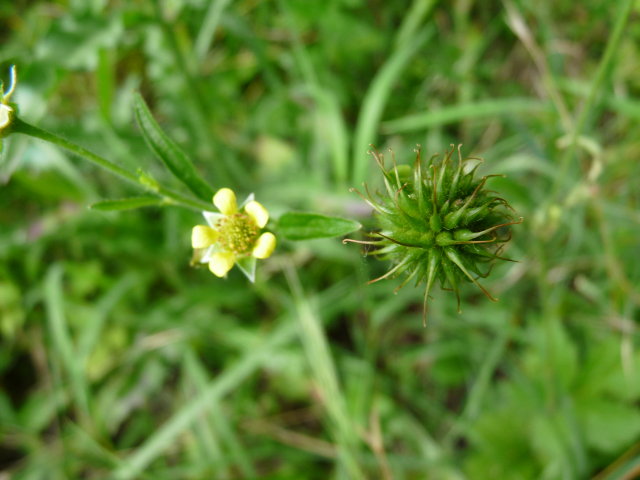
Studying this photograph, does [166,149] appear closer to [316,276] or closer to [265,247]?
[265,247]

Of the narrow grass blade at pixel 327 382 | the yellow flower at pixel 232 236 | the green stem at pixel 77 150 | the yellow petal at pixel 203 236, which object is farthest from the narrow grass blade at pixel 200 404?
the green stem at pixel 77 150

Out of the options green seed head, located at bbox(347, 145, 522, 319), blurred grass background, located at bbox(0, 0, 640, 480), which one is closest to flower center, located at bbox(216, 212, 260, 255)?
green seed head, located at bbox(347, 145, 522, 319)

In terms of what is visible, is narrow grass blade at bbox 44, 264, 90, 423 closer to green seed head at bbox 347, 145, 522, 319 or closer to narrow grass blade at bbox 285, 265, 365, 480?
narrow grass blade at bbox 285, 265, 365, 480

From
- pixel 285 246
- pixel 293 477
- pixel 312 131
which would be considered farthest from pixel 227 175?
pixel 293 477

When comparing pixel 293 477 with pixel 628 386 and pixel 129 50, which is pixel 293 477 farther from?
pixel 129 50

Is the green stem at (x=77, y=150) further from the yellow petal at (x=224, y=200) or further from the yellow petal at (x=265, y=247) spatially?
the yellow petal at (x=265, y=247)
